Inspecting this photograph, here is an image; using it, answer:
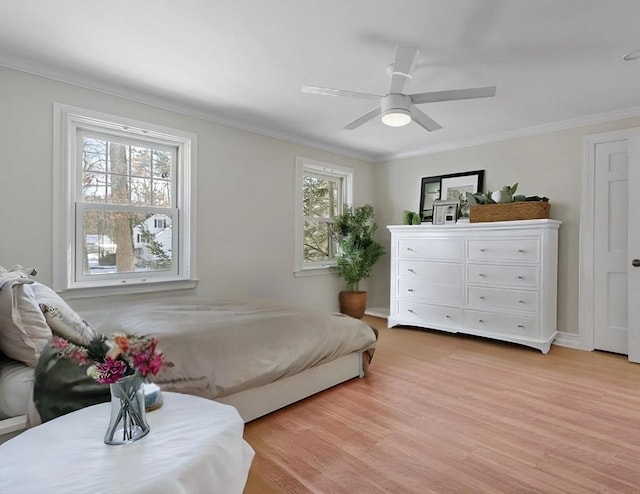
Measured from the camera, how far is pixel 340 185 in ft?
17.5

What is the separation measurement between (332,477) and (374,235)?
4.17 m

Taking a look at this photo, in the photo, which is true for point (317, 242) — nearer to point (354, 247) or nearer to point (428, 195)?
point (354, 247)

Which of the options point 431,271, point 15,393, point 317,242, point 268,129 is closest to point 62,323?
point 15,393

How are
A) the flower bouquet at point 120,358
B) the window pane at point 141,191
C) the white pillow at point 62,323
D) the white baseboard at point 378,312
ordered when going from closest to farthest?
the flower bouquet at point 120,358 < the white pillow at point 62,323 < the window pane at point 141,191 < the white baseboard at point 378,312

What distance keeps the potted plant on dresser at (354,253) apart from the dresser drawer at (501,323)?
1.43 meters

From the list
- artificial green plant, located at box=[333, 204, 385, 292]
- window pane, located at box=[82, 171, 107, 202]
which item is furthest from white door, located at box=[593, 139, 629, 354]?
window pane, located at box=[82, 171, 107, 202]

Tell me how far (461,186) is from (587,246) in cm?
153

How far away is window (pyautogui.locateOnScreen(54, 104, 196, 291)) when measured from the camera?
9.37ft

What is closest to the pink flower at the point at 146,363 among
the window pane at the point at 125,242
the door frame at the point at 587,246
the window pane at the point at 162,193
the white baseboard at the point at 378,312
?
the window pane at the point at 125,242

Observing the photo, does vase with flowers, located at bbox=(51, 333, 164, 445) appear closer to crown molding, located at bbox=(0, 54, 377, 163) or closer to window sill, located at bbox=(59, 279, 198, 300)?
window sill, located at bbox=(59, 279, 198, 300)

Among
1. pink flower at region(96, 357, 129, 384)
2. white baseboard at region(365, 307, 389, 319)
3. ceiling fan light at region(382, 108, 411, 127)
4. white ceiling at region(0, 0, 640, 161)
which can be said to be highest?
white ceiling at region(0, 0, 640, 161)

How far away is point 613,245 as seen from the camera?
144 inches

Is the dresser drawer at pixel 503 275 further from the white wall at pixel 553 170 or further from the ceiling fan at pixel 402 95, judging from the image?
the ceiling fan at pixel 402 95

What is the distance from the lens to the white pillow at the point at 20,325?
4.65ft
